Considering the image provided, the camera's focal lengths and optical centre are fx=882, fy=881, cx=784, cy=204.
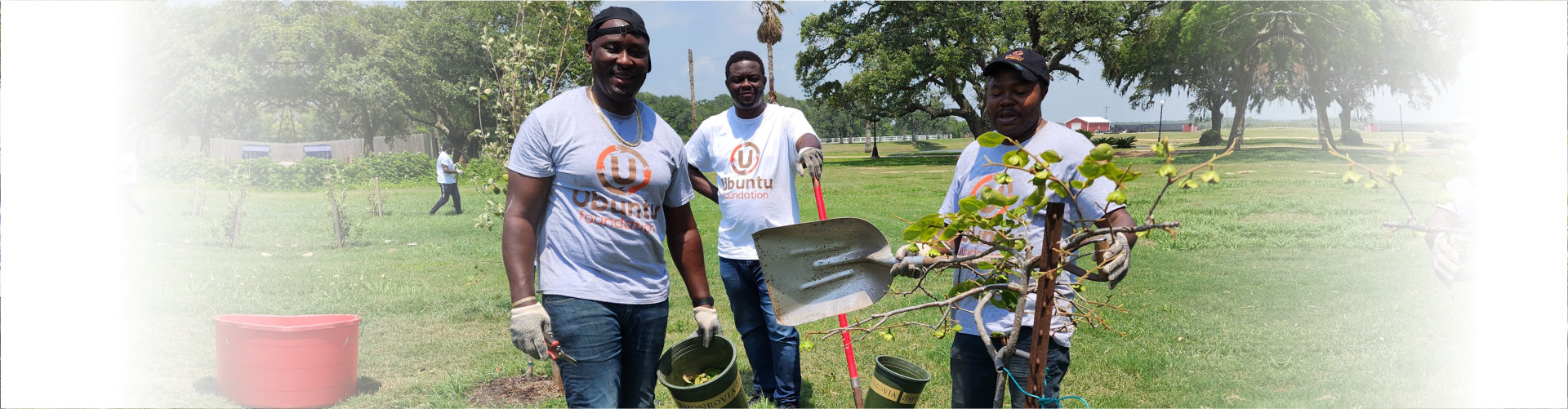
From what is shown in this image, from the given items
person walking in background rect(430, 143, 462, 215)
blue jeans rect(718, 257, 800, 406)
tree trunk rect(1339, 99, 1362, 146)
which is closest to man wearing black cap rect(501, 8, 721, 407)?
blue jeans rect(718, 257, 800, 406)

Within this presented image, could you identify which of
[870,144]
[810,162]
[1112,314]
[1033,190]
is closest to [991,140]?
[1033,190]

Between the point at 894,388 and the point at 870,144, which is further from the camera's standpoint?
the point at 870,144

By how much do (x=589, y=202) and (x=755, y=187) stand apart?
→ 155 centimetres

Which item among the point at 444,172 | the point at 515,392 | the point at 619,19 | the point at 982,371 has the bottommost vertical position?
the point at 515,392

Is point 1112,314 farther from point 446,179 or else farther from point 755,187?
point 446,179

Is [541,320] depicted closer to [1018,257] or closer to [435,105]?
[1018,257]

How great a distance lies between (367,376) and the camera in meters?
4.79

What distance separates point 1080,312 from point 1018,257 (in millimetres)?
364

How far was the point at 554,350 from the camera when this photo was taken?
2.44m

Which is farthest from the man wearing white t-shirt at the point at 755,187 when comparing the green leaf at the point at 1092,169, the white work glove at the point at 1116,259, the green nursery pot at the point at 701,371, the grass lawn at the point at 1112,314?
the green leaf at the point at 1092,169

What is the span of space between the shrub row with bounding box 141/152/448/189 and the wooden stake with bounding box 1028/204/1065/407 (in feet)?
76.2

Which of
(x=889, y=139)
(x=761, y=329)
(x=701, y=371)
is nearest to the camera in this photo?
(x=701, y=371)

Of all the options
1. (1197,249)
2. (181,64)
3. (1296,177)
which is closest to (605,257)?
(1197,249)

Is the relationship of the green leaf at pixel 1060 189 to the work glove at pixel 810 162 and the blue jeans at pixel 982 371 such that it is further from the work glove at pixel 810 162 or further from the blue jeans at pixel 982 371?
the work glove at pixel 810 162
